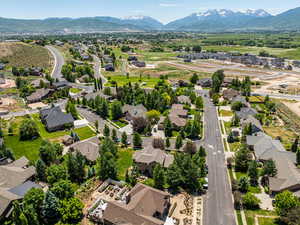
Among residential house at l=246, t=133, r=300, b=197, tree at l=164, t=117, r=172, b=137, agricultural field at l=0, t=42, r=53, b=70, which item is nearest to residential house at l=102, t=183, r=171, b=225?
residential house at l=246, t=133, r=300, b=197

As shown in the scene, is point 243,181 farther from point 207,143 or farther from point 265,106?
point 265,106

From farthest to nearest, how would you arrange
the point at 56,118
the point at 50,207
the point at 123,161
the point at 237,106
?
the point at 237,106, the point at 56,118, the point at 123,161, the point at 50,207

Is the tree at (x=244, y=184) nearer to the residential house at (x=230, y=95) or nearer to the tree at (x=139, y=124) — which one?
the tree at (x=139, y=124)

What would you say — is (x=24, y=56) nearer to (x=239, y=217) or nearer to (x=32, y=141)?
(x=32, y=141)

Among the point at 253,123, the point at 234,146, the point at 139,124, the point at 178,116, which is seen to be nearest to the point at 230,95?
the point at 253,123

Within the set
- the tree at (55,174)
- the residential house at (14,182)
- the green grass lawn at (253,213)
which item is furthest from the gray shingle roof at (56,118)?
the green grass lawn at (253,213)

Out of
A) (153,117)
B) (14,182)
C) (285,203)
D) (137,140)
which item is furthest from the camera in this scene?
(153,117)
